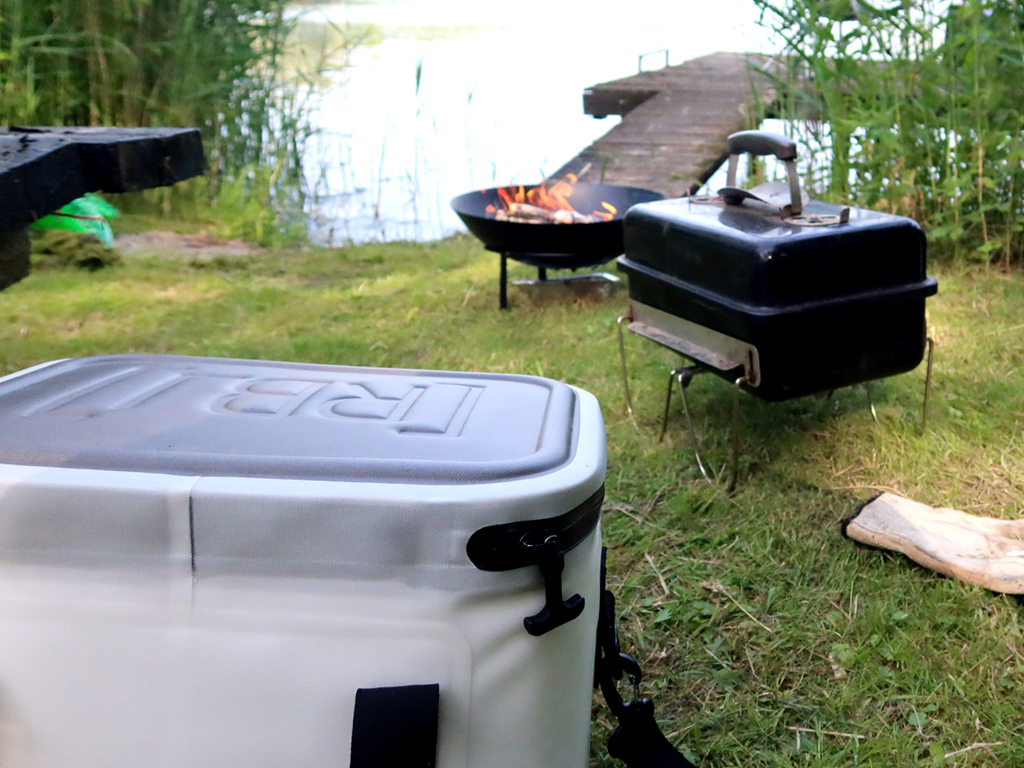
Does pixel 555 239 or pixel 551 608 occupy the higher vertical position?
pixel 555 239

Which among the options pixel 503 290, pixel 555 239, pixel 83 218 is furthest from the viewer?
pixel 503 290

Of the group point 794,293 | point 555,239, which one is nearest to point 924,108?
point 555,239

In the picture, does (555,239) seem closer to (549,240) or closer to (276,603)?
(549,240)

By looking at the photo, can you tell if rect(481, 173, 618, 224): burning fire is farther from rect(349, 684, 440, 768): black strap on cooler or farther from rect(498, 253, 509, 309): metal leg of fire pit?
rect(349, 684, 440, 768): black strap on cooler

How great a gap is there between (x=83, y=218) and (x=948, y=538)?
2.05 metres

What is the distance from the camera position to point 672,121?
5977 mm

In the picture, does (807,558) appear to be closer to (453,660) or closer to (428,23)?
(453,660)

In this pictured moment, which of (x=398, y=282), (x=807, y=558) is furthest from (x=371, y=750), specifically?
(x=398, y=282)

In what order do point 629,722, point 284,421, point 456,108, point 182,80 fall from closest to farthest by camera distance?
point 284,421
point 629,722
point 182,80
point 456,108

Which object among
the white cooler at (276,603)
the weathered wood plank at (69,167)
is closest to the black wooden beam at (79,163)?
the weathered wood plank at (69,167)

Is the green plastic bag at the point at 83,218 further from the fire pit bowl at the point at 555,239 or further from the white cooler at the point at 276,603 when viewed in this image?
the fire pit bowl at the point at 555,239

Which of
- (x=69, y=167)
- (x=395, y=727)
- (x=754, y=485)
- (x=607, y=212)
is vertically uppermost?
(x=69, y=167)

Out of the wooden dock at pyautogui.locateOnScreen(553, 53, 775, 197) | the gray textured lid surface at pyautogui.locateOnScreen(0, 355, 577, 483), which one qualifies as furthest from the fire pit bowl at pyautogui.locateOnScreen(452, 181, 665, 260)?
the gray textured lid surface at pyautogui.locateOnScreen(0, 355, 577, 483)

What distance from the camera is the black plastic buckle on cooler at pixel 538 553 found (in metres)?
0.92
